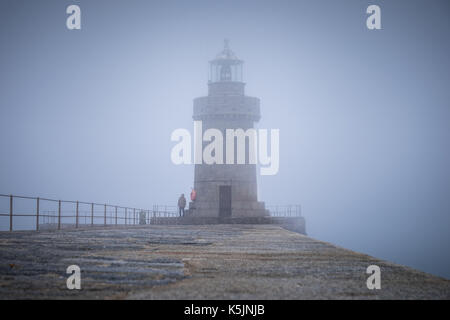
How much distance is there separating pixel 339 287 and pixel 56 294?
2972mm

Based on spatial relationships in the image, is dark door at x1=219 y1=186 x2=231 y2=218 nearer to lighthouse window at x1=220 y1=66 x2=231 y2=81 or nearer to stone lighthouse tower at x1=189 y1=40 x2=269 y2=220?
stone lighthouse tower at x1=189 y1=40 x2=269 y2=220

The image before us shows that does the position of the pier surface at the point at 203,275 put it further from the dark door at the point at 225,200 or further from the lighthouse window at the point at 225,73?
the lighthouse window at the point at 225,73

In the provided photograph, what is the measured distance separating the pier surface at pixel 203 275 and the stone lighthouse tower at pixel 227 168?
27775 millimetres

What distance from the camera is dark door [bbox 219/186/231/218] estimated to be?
3741cm

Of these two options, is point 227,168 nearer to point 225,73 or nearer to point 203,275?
point 225,73

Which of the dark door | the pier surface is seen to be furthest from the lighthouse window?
the pier surface

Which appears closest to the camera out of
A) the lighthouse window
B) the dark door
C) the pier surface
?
the pier surface

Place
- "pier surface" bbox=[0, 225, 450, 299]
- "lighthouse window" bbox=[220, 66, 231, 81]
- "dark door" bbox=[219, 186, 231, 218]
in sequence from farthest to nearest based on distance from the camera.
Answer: "lighthouse window" bbox=[220, 66, 231, 81], "dark door" bbox=[219, 186, 231, 218], "pier surface" bbox=[0, 225, 450, 299]

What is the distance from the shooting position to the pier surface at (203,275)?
5270 millimetres

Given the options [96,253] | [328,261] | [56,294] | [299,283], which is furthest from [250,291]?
[96,253]

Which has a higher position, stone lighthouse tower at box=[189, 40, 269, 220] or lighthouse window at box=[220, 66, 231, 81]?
lighthouse window at box=[220, 66, 231, 81]

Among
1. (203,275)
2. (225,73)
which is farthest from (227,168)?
(203,275)

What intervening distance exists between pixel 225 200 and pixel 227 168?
2331 mm
